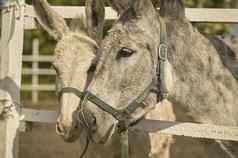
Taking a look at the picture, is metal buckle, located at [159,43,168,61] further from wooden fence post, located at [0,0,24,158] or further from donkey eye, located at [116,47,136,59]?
wooden fence post, located at [0,0,24,158]

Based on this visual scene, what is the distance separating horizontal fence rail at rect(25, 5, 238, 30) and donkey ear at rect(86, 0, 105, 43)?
0.20m

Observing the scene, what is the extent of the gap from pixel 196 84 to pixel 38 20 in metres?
1.21

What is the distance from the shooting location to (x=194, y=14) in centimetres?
409

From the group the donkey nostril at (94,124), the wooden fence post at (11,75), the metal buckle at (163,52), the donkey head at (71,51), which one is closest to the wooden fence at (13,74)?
the wooden fence post at (11,75)

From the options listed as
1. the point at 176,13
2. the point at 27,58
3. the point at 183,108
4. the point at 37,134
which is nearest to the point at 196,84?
the point at 183,108

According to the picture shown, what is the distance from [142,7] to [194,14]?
2.69 feet

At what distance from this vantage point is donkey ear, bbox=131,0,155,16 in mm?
3348

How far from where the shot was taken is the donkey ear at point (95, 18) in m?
3.81

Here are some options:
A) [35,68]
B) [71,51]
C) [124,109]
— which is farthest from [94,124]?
[35,68]

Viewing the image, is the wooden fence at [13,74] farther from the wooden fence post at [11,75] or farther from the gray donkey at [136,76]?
the gray donkey at [136,76]

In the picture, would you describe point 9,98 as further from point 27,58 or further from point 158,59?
point 27,58

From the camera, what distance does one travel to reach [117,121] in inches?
128

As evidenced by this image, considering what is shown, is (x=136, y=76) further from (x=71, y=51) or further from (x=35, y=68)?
(x=35, y=68)

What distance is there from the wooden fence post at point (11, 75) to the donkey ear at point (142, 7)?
109 cm
